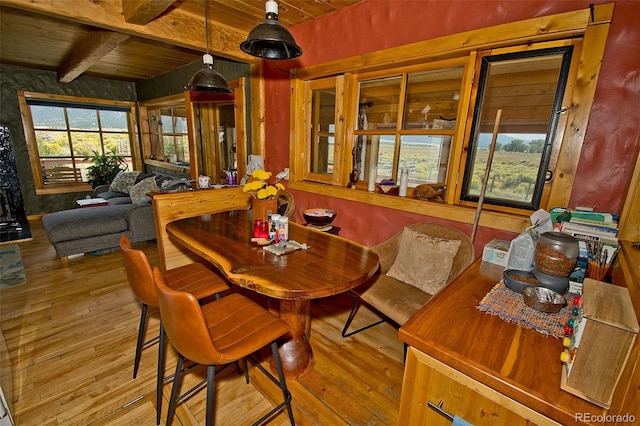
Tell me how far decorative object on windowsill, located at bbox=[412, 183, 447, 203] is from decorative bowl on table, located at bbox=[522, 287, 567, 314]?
1091 millimetres

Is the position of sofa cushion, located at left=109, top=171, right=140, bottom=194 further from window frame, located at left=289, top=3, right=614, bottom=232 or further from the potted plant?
window frame, located at left=289, top=3, right=614, bottom=232

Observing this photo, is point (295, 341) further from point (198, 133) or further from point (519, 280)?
point (198, 133)

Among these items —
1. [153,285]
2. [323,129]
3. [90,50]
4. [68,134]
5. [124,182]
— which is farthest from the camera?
[68,134]

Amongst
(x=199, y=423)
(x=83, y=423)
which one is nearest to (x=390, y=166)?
(x=199, y=423)

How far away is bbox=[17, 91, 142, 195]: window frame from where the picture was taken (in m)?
4.93

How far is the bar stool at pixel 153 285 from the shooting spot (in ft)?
4.76

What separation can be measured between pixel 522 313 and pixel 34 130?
289 inches

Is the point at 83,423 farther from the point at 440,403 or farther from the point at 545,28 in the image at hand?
the point at 545,28

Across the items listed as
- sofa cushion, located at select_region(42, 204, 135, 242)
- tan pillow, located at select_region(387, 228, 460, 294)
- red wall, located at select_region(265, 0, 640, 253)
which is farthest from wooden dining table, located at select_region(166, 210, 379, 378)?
sofa cushion, located at select_region(42, 204, 135, 242)

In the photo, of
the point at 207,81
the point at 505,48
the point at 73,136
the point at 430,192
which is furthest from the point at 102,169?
the point at 505,48

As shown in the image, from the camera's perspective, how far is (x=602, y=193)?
5.12 feet

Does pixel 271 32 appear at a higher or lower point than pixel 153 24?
lower

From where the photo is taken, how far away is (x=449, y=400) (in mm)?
925

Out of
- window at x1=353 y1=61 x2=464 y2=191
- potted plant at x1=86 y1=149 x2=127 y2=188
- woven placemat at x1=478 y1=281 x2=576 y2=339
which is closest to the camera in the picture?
woven placemat at x1=478 y1=281 x2=576 y2=339
